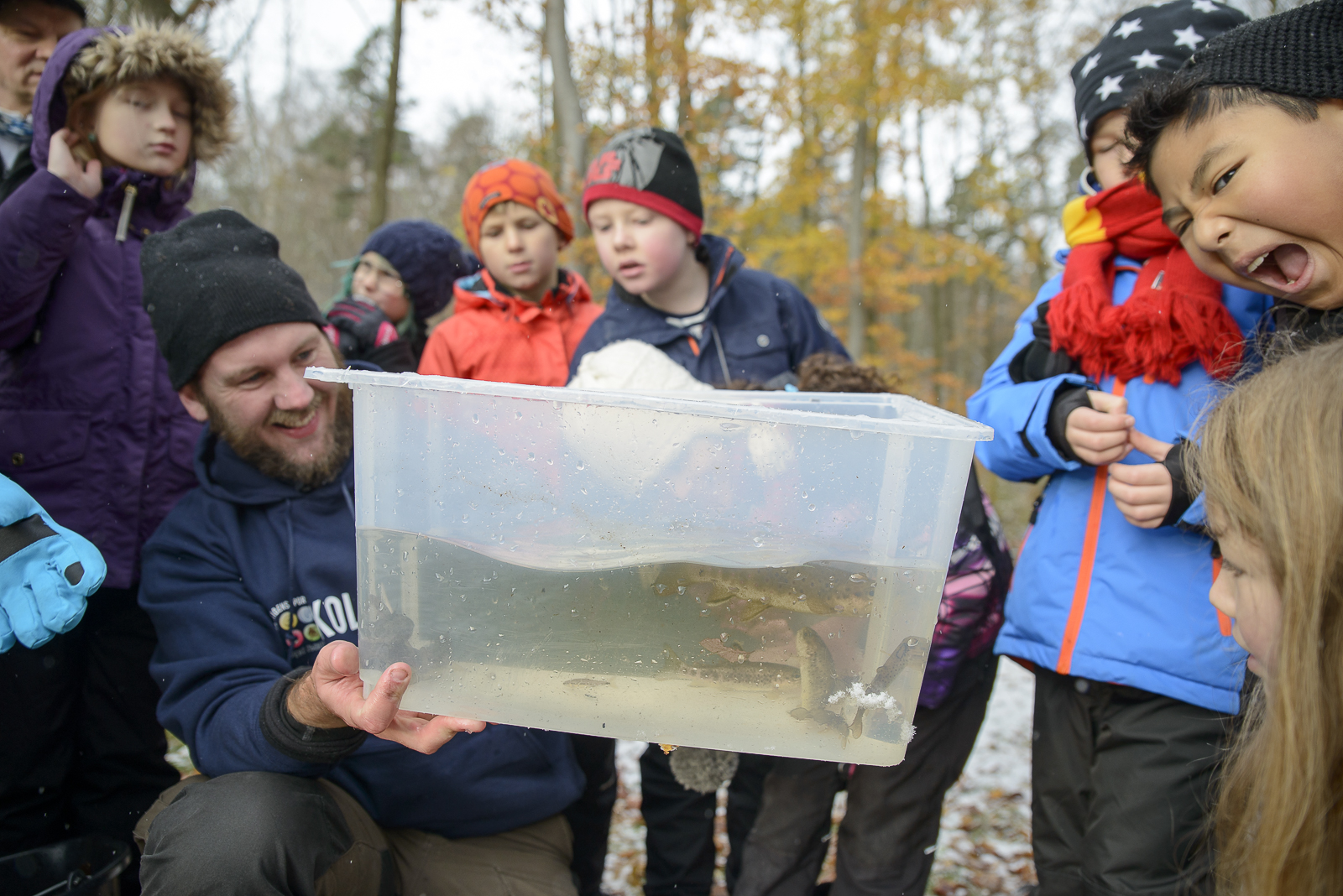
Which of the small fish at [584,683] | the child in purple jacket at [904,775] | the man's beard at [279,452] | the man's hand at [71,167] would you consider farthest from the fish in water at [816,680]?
the man's hand at [71,167]

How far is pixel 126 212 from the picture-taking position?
2.23 meters

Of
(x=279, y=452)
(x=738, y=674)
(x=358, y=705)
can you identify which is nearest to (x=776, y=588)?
(x=738, y=674)

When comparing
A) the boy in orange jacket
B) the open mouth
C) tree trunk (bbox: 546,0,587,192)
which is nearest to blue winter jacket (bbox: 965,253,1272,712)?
the open mouth

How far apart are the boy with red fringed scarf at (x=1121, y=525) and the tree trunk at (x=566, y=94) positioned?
497 cm

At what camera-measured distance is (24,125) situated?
7.68ft

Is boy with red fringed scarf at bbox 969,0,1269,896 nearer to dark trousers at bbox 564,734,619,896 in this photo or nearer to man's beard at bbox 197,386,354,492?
dark trousers at bbox 564,734,619,896

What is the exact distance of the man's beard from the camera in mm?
1924

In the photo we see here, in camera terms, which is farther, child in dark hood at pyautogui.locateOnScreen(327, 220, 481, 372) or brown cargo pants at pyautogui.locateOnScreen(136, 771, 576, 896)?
child in dark hood at pyautogui.locateOnScreen(327, 220, 481, 372)

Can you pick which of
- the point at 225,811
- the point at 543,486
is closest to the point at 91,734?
the point at 225,811

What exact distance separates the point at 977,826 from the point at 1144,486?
2.63m

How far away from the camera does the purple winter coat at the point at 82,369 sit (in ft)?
6.49

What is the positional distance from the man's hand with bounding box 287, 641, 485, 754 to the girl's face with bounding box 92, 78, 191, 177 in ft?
5.70

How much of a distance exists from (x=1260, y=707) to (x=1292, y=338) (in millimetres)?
698

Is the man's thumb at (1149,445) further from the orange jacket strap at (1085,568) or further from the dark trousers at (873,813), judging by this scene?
the dark trousers at (873,813)
